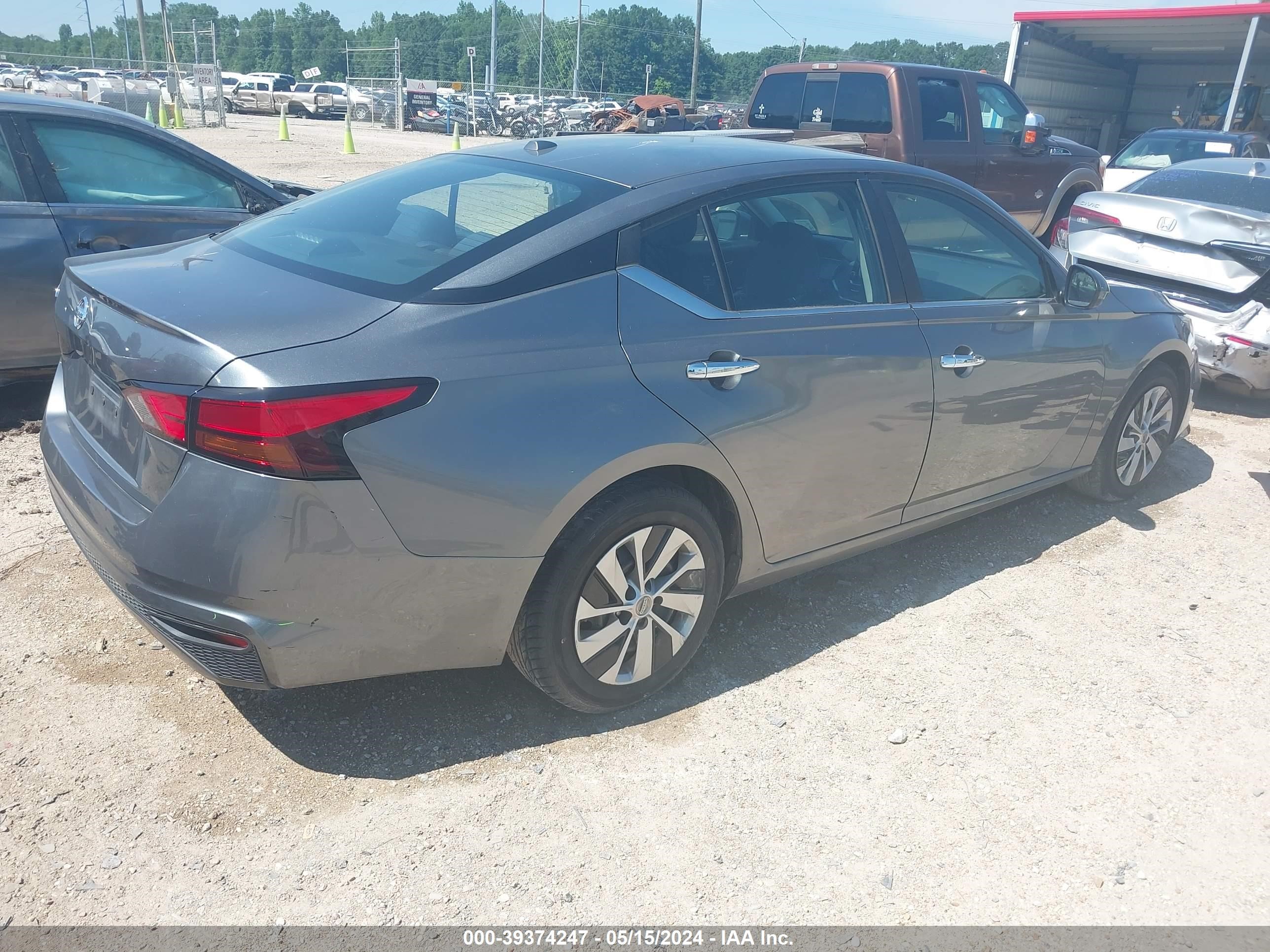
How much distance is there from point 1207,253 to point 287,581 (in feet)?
22.2

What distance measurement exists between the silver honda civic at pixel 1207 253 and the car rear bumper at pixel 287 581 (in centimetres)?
545

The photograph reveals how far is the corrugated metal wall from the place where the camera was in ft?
76.4

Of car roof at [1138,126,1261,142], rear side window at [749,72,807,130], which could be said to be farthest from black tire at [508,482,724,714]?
car roof at [1138,126,1261,142]

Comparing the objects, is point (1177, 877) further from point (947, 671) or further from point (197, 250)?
point (197, 250)

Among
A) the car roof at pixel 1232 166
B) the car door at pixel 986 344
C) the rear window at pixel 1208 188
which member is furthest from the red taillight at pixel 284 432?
the car roof at pixel 1232 166

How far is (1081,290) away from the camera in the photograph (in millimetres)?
4262

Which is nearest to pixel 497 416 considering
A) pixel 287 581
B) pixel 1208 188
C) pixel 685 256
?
pixel 287 581

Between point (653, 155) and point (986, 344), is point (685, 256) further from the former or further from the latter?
point (986, 344)

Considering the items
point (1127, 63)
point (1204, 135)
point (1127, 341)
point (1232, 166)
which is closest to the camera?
point (1127, 341)

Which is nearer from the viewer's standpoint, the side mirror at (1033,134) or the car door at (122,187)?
the car door at (122,187)

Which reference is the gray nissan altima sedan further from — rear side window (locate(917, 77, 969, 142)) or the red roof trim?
the red roof trim

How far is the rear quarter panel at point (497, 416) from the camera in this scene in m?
2.41

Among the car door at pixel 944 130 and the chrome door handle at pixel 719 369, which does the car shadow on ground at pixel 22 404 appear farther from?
the car door at pixel 944 130

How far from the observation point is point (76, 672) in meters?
3.15
